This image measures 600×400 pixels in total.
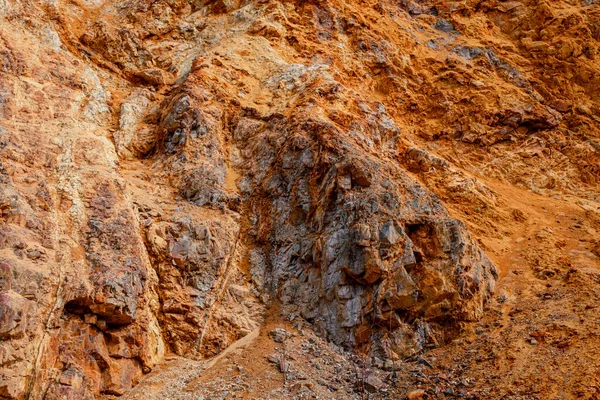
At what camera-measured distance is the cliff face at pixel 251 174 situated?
34.2 feet

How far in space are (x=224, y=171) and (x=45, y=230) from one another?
5966mm

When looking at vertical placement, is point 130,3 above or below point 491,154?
above

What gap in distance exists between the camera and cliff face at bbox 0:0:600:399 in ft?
34.2

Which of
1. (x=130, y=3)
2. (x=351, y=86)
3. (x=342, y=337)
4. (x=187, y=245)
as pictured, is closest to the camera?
(x=342, y=337)

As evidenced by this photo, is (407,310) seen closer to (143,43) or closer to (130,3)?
(143,43)

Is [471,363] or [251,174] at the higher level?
[251,174]

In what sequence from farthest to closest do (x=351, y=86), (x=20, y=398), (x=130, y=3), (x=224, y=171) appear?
(x=130, y=3) < (x=351, y=86) < (x=224, y=171) < (x=20, y=398)

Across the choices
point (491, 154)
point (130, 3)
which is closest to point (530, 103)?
point (491, 154)

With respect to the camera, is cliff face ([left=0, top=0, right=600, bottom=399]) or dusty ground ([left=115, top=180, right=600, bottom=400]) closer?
dusty ground ([left=115, top=180, right=600, bottom=400])

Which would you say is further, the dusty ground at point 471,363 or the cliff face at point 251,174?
the cliff face at point 251,174

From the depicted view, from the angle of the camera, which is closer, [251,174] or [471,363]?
[471,363]

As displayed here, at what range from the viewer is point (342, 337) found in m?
11.3

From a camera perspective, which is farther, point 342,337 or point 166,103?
point 166,103

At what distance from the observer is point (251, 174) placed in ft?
50.3
